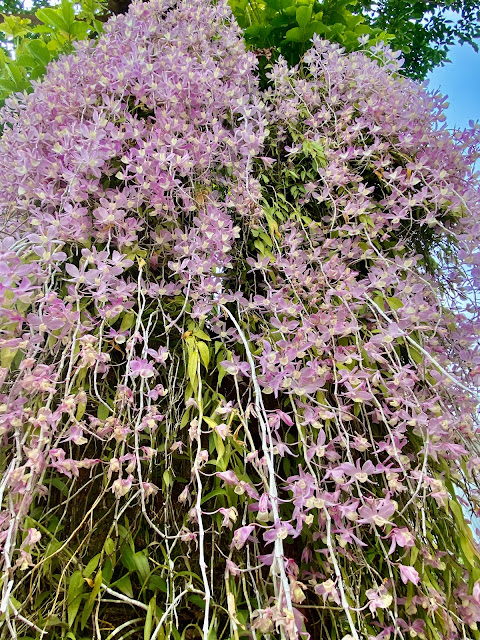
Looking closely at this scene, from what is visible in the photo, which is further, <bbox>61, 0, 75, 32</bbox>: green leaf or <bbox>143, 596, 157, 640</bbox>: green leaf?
<bbox>61, 0, 75, 32</bbox>: green leaf

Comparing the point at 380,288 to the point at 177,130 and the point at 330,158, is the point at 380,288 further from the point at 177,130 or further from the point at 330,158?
the point at 177,130

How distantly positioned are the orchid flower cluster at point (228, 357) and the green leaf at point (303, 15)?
0.11m

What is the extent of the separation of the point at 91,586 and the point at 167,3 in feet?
4.32

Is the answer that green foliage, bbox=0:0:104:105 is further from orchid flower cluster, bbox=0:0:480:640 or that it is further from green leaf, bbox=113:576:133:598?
green leaf, bbox=113:576:133:598

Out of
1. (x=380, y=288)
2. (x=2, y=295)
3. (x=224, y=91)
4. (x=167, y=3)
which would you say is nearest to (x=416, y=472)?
(x=380, y=288)

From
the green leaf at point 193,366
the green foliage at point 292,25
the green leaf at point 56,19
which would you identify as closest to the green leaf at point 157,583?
the green leaf at point 193,366

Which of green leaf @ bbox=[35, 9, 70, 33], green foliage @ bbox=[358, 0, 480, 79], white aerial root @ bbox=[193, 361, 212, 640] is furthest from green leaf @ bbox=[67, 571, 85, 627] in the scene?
green foliage @ bbox=[358, 0, 480, 79]

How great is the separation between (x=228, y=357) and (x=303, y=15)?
1.01 metres

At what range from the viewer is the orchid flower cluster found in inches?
23.5

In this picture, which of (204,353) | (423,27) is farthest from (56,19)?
(423,27)

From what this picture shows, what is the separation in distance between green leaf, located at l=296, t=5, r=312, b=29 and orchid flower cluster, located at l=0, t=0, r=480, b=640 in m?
0.11

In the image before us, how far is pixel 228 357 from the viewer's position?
73cm

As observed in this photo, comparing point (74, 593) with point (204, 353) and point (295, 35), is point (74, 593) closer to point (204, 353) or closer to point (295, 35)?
point (204, 353)

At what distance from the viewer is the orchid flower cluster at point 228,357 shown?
60 centimetres
